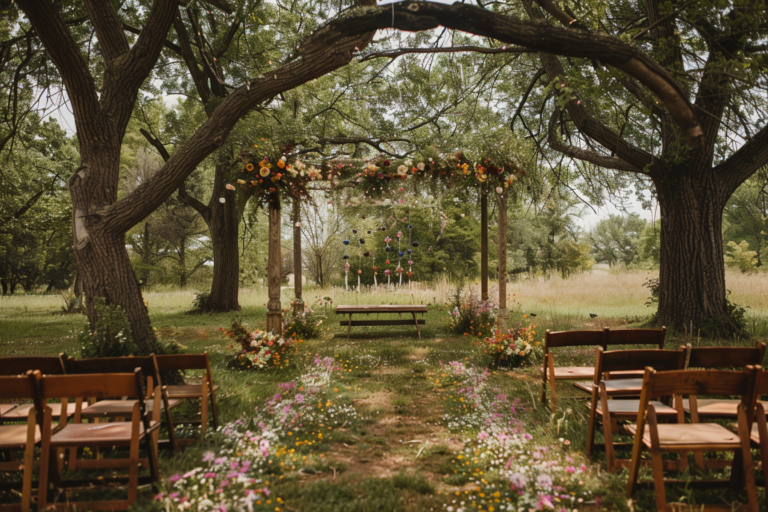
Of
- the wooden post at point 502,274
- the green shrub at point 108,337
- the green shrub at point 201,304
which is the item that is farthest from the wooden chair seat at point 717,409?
the green shrub at point 201,304

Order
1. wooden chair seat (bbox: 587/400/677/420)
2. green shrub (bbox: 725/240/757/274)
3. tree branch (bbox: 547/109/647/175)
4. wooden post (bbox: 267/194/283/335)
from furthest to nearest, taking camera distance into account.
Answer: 1. green shrub (bbox: 725/240/757/274)
2. tree branch (bbox: 547/109/647/175)
3. wooden post (bbox: 267/194/283/335)
4. wooden chair seat (bbox: 587/400/677/420)

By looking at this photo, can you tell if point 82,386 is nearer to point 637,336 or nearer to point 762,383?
point 762,383

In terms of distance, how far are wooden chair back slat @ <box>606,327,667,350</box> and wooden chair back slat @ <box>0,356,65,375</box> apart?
4.29 meters

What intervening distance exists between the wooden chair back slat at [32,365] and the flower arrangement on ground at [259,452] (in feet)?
3.79

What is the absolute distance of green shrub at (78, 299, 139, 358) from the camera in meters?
4.61

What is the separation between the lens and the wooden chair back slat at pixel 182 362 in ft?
11.8

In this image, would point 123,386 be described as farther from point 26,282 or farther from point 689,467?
point 26,282

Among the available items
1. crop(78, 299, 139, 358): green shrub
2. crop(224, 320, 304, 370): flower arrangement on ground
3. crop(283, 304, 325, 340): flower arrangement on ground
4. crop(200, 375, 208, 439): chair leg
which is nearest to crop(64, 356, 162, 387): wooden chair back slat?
crop(200, 375, 208, 439): chair leg

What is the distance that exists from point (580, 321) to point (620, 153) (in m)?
4.05

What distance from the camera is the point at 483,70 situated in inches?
373

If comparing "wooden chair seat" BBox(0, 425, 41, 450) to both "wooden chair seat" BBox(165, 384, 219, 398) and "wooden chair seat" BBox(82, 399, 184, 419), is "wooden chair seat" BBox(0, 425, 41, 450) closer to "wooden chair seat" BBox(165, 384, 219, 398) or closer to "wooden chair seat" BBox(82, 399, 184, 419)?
"wooden chair seat" BBox(82, 399, 184, 419)

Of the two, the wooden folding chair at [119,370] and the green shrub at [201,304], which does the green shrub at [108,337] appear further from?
the green shrub at [201,304]

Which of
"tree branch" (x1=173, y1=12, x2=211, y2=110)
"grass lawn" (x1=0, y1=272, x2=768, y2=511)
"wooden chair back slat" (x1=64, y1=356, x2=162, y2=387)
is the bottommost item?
"grass lawn" (x1=0, y1=272, x2=768, y2=511)

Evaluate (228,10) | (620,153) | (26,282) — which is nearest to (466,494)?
(228,10)
